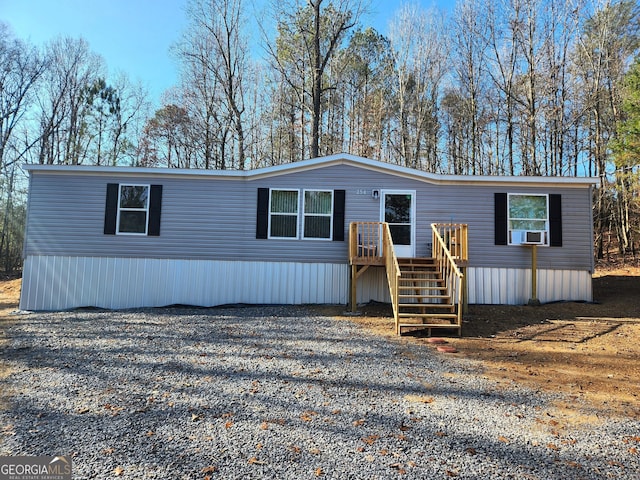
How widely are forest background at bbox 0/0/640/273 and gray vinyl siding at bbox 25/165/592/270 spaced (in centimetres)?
670

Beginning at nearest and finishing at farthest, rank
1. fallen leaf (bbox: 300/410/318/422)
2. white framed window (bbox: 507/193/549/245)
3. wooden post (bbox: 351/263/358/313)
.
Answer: fallen leaf (bbox: 300/410/318/422), wooden post (bbox: 351/263/358/313), white framed window (bbox: 507/193/549/245)

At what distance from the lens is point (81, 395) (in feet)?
11.3

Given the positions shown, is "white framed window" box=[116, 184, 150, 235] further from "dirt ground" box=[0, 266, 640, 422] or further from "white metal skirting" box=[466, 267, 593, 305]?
"white metal skirting" box=[466, 267, 593, 305]

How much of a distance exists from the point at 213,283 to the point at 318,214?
299 centimetres

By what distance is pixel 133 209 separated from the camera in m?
8.77

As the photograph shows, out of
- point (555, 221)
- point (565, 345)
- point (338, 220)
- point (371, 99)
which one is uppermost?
point (371, 99)

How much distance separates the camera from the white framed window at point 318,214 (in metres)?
8.71

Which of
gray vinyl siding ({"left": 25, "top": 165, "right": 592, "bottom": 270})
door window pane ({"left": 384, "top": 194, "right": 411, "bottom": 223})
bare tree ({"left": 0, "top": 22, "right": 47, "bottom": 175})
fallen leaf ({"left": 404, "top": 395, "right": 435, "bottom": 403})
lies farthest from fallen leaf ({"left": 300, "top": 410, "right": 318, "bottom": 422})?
bare tree ({"left": 0, "top": 22, "right": 47, "bottom": 175})

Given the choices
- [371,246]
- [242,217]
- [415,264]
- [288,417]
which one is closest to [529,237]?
[415,264]

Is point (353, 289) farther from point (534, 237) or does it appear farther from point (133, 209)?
point (133, 209)

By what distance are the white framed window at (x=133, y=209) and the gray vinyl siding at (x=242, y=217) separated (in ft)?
0.63

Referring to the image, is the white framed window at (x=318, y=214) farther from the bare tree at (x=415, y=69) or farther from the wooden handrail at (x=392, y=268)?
the bare tree at (x=415, y=69)

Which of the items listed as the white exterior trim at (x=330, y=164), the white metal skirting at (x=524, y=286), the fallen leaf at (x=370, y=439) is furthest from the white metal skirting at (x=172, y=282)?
the fallen leaf at (x=370, y=439)

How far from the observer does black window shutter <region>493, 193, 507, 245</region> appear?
8609 millimetres
